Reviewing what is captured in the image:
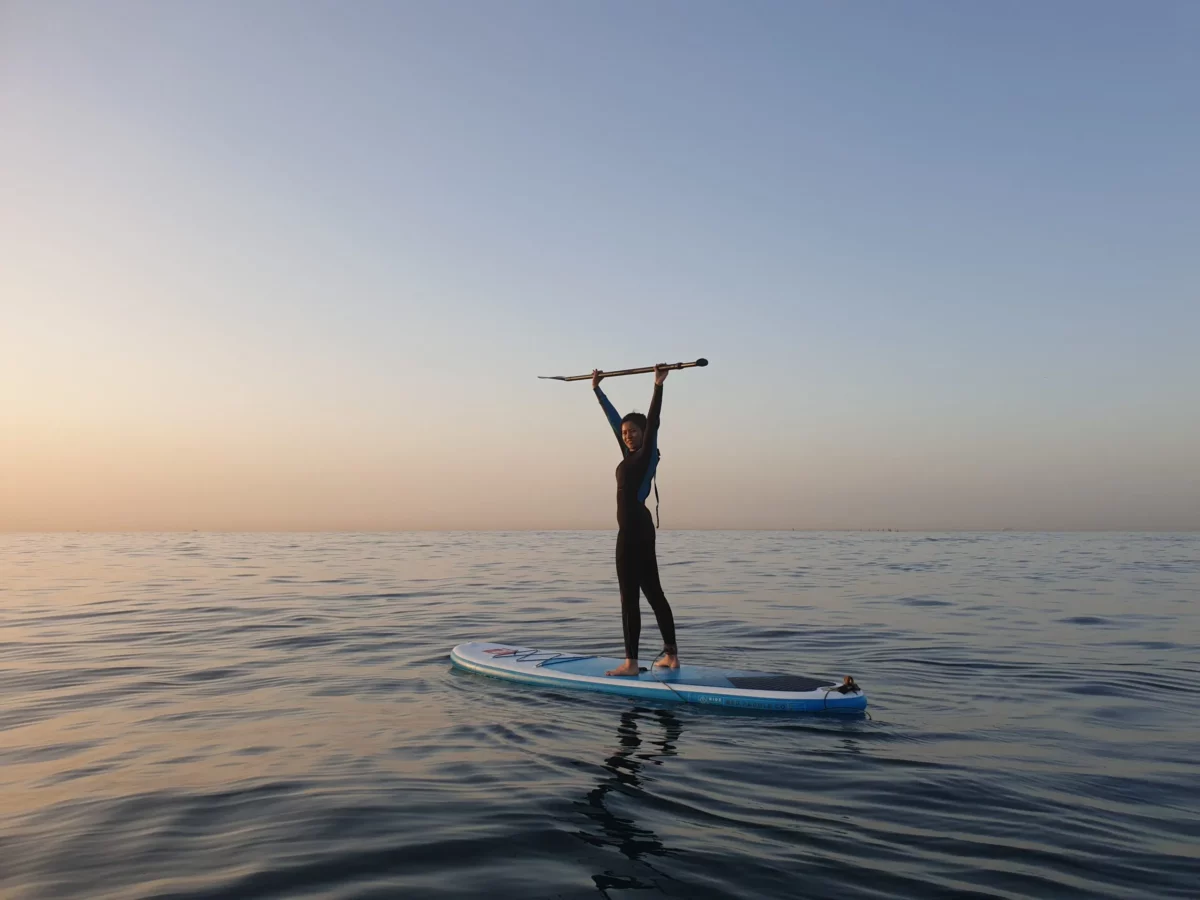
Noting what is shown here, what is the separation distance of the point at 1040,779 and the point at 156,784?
235 inches

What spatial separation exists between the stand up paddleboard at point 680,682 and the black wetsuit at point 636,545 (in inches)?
17.8

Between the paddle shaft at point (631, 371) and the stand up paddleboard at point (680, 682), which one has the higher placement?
the paddle shaft at point (631, 371)

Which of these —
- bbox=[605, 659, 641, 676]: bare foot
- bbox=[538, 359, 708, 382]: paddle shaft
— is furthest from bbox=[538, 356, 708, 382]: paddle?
bbox=[605, 659, 641, 676]: bare foot

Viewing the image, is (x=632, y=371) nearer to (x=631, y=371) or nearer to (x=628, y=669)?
(x=631, y=371)

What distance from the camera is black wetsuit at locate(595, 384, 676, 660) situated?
328 inches

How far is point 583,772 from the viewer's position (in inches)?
212

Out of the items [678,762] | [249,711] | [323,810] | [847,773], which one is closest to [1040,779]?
[847,773]

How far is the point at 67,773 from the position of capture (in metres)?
5.41

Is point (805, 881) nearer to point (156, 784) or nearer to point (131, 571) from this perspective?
point (156, 784)

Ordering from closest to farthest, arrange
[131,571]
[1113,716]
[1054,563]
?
[1113,716] < [131,571] < [1054,563]

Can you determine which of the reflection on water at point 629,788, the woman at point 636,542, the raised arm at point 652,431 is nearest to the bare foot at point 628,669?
the woman at point 636,542

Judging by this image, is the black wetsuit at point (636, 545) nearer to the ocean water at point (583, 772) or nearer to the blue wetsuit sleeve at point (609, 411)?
the blue wetsuit sleeve at point (609, 411)

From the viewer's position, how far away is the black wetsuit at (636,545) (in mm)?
8320

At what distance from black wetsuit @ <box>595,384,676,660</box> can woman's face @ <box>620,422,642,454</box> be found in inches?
3.0
